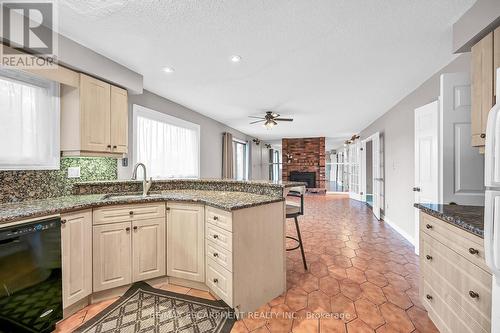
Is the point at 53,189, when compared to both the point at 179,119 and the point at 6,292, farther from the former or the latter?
the point at 179,119

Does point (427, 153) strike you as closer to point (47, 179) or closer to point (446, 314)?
point (446, 314)

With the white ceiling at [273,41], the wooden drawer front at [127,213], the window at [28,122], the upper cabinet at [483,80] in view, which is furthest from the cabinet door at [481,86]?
the window at [28,122]

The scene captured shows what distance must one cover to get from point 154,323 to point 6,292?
0.97 meters

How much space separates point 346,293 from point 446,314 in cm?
78

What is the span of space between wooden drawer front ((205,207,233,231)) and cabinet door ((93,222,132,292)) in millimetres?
814

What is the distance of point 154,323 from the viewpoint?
164 cm

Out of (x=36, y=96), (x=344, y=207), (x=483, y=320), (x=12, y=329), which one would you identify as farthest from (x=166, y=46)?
(x=344, y=207)

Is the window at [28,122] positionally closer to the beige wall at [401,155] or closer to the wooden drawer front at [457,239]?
the wooden drawer front at [457,239]

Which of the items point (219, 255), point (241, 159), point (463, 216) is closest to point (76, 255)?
point (219, 255)

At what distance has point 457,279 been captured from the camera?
1.31 m

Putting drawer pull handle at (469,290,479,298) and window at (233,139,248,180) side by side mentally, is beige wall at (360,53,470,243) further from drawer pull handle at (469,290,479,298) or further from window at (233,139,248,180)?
window at (233,139,248,180)

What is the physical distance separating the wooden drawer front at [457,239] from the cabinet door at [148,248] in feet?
7.76

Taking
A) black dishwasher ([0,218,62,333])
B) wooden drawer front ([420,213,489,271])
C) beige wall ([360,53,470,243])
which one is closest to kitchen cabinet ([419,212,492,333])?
wooden drawer front ([420,213,489,271])

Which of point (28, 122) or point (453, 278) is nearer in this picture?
point (453, 278)
